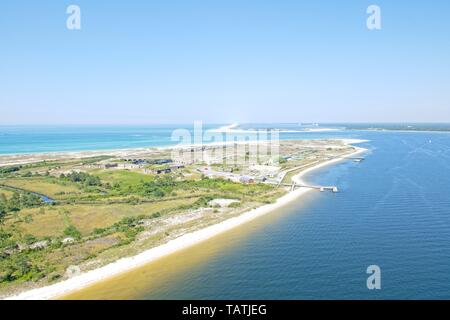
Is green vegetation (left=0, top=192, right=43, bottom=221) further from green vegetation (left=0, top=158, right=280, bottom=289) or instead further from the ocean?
the ocean

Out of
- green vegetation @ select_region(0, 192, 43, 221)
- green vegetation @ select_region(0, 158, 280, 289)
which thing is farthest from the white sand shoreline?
green vegetation @ select_region(0, 192, 43, 221)

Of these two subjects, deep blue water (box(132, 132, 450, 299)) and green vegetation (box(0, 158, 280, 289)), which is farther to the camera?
green vegetation (box(0, 158, 280, 289))

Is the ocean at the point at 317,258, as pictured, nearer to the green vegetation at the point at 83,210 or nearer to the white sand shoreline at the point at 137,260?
the white sand shoreline at the point at 137,260

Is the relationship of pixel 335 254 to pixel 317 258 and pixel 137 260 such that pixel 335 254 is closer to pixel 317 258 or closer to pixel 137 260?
pixel 317 258

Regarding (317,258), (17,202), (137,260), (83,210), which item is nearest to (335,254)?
(317,258)

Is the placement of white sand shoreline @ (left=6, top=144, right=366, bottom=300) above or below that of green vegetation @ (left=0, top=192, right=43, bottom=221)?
below

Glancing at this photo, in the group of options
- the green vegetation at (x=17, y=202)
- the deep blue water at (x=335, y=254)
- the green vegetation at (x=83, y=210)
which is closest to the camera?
the deep blue water at (x=335, y=254)

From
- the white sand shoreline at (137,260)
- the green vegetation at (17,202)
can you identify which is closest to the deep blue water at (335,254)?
the white sand shoreline at (137,260)
